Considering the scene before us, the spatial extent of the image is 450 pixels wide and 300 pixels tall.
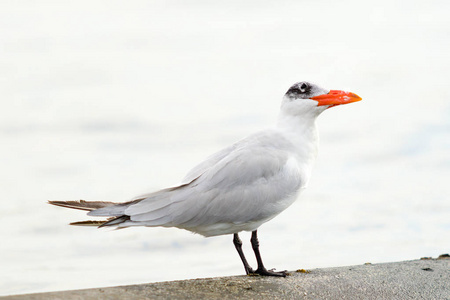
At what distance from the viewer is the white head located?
705 centimetres

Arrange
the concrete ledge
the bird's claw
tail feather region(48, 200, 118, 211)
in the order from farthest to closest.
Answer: the bird's claw < tail feather region(48, 200, 118, 211) < the concrete ledge

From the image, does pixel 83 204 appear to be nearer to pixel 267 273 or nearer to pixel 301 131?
pixel 267 273

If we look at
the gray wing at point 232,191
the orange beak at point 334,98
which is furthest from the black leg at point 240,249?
the orange beak at point 334,98

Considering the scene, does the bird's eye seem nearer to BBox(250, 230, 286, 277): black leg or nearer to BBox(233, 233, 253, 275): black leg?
BBox(250, 230, 286, 277): black leg

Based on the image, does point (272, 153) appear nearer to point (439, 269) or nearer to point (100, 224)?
point (100, 224)

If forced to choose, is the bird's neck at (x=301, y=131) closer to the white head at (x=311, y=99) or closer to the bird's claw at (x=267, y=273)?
the white head at (x=311, y=99)

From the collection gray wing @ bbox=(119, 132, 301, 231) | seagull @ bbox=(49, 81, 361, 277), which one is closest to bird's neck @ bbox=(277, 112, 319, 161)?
seagull @ bbox=(49, 81, 361, 277)

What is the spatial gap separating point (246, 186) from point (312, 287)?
1270mm

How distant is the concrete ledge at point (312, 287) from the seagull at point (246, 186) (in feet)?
1.52

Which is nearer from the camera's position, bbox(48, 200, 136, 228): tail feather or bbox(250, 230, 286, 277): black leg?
bbox(48, 200, 136, 228): tail feather

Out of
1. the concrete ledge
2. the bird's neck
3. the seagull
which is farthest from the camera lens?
the bird's neck

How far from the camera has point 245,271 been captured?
277 inches

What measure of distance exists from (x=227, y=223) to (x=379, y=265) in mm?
2328

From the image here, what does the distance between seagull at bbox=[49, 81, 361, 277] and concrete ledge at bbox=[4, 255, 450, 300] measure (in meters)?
0.46
